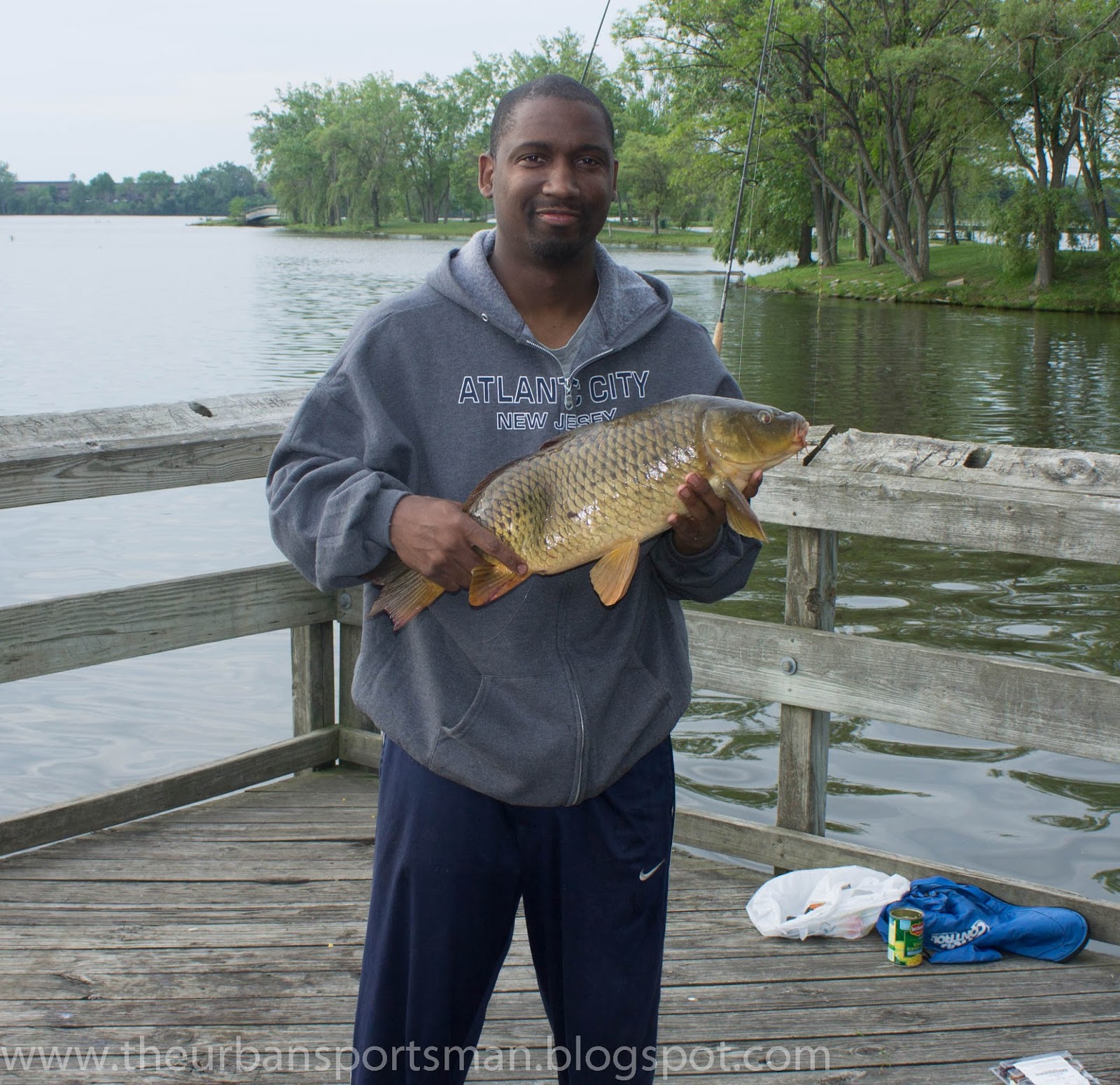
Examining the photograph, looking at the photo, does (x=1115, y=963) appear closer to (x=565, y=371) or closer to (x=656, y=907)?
(x=656, y=907)

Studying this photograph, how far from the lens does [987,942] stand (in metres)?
3.18

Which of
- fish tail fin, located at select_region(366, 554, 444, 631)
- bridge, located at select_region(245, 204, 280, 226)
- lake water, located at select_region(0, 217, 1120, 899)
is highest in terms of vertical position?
bridge, located at select_region(245, 204, 280, 226)

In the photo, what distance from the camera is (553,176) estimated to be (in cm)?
212

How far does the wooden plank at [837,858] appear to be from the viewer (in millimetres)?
3199

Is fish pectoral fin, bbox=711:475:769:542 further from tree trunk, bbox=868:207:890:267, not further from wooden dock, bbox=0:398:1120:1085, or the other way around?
tree trunk, bbox=868:207:890:267

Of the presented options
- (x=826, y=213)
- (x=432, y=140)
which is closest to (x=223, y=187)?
(x=432, y=140)

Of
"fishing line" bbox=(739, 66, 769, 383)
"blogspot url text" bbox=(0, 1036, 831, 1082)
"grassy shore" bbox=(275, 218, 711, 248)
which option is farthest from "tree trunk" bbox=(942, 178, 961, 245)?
"blogspot url text" bbox=(0, 1036, 831, 1082)

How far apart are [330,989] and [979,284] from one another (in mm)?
40434

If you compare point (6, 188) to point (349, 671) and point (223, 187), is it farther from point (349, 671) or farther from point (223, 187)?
point (349, 671)

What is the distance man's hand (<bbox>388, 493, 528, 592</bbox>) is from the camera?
6.60 feet

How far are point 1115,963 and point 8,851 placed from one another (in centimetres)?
307

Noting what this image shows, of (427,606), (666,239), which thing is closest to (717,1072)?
(427,606)

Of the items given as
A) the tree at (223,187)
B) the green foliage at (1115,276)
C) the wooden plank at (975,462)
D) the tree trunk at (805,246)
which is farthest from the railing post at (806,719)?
the tree at (223,187)

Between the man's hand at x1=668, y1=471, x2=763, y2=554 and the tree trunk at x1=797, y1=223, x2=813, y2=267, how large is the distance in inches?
2268
